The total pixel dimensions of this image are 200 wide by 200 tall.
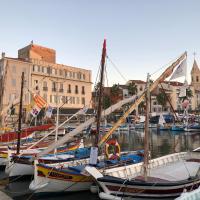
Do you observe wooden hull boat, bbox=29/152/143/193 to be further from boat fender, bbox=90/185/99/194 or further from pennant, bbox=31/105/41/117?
pennant, bbox=31/105/41/117

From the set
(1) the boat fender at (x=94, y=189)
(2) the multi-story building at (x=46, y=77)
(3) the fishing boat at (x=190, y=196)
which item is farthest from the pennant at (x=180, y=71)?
(2) the multi-story building at (x=46, y=77)

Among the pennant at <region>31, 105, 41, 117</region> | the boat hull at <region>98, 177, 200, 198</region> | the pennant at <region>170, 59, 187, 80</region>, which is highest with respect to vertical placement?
the pennant at <region>170, 59, 187, 80</region>

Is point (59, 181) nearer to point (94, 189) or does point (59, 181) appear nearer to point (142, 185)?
point (94, 189)

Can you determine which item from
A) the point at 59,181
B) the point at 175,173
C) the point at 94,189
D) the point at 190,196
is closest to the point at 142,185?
the point at 94,189

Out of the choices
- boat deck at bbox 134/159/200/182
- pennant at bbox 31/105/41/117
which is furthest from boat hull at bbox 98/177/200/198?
pennant at bbox 31/105/41/117

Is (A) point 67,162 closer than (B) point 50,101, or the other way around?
(A) point 67,162

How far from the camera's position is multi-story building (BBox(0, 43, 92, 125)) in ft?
246

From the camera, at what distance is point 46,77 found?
80.2 metres

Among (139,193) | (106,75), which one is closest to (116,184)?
(139,193)

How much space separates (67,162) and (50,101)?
63.8m

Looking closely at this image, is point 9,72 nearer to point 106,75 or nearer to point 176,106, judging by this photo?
point 106,75

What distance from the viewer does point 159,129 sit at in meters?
86.6

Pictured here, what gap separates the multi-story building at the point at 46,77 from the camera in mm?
75000

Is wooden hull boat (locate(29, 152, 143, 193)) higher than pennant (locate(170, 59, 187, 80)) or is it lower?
lower
